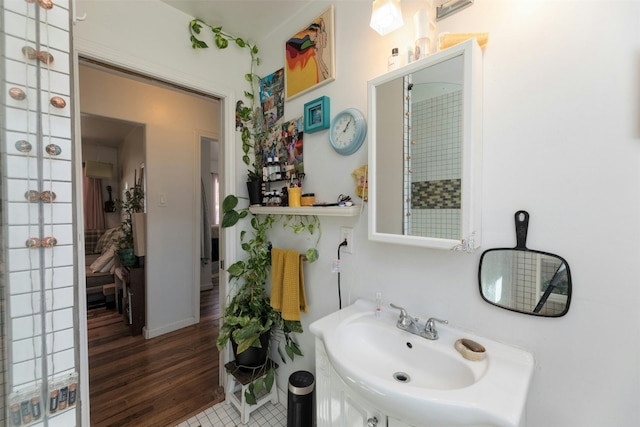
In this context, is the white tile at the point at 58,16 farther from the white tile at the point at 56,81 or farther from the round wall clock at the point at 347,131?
the round wall clock at the point at 347,131

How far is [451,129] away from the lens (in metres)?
0.93

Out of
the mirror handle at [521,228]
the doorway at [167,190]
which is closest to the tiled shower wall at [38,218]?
the mirror handle at [521,228]

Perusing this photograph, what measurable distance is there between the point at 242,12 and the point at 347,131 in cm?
108

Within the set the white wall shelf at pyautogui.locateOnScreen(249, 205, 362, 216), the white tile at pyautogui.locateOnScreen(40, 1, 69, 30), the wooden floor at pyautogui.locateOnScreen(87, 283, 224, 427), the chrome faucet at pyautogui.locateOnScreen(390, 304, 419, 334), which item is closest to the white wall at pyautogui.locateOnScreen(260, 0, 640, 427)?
the chrome faucet at pyautogui.locateOnScreen(390, 304, 419, 334)

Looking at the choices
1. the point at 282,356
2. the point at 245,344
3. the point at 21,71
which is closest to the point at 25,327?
the point at 21,71

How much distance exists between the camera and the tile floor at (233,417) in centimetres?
163

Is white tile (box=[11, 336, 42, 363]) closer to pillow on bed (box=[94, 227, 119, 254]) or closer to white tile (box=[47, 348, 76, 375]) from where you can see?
white tile (box=[47, 348, 76, 375])

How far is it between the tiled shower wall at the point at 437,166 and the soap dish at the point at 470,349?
0.37 meters

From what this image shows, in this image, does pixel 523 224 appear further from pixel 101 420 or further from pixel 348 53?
pixel 101 420

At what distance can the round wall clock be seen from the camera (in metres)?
1.25

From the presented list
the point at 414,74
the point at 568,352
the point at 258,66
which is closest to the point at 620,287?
the point at 568,352

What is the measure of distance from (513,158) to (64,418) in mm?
1563

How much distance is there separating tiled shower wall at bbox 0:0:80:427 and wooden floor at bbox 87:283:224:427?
130 centimetres

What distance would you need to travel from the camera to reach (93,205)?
4.81 metres
